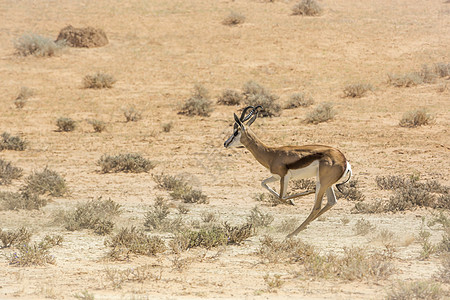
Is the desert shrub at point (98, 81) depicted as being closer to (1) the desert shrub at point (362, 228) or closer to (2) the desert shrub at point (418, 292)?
(1) the desert shrub at point (362, 228)

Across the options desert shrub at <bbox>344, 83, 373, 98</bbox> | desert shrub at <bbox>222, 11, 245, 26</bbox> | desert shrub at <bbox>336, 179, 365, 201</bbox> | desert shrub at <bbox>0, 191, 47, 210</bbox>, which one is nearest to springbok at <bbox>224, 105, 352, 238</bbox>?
desert shrub at <bbox>336, 179, 365, 201</bbox>

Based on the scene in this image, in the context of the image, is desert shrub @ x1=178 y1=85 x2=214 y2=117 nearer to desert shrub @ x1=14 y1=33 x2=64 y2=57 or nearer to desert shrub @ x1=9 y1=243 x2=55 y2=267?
desert shrub @ x1=14 y1=33 x2=64 y2=57

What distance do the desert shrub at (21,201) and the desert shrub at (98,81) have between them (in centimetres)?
1071

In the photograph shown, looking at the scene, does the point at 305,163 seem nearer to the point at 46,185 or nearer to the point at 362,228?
the point at 362,228

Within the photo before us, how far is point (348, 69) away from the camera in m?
22.0

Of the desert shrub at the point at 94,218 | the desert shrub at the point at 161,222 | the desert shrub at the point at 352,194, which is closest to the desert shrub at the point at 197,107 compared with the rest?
the desert shrub at the point at 352,194

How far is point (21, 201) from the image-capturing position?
10539 millimetres

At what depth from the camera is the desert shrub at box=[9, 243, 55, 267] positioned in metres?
7.07

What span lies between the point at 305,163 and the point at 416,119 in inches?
387

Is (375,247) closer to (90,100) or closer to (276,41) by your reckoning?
(90,100)

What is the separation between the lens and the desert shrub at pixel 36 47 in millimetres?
24859

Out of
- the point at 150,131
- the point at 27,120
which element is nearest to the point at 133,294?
the point at 150,131

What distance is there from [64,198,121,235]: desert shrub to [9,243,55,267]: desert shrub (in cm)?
165

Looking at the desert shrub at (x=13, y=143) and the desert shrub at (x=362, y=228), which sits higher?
the desert shrub at (x=362, y=228)
